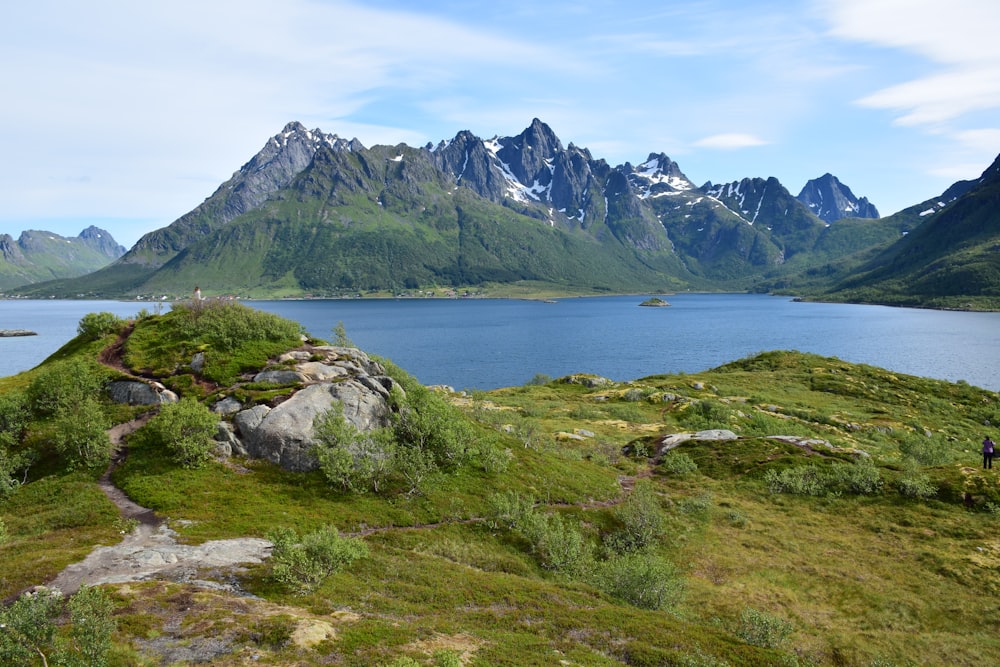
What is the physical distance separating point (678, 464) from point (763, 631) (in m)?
30.2

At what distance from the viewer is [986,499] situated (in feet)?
135

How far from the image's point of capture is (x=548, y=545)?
32.0 meters

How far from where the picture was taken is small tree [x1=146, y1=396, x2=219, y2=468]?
110ft

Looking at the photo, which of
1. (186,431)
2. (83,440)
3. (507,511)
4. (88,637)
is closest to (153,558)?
(88,637)

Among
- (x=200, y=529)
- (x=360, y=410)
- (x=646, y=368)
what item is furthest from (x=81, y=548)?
(x=646, y=368)

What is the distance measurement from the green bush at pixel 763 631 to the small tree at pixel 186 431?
3406 cm

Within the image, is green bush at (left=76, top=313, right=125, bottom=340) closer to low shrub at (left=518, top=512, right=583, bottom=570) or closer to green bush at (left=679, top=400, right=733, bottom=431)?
low shrub at (left=518, top=512, right=583, bottom=570)

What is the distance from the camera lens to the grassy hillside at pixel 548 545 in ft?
66.3

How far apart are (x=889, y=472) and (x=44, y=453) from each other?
69907 millimetres

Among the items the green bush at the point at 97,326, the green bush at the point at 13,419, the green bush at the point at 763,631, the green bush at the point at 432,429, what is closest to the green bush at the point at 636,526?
the green bush at the point at 763,631

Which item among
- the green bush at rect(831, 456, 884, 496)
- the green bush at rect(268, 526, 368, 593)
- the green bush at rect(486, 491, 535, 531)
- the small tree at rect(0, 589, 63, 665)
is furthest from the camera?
the green bush at rect(831, 456, 884, 496)

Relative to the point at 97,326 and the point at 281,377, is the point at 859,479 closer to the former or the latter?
the point at 281,377

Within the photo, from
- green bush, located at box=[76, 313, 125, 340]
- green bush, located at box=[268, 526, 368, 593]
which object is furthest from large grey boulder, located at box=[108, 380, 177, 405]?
green bush, located at box=[268, 526, 368, 593]

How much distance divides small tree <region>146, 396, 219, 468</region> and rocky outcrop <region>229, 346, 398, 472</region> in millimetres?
1814
